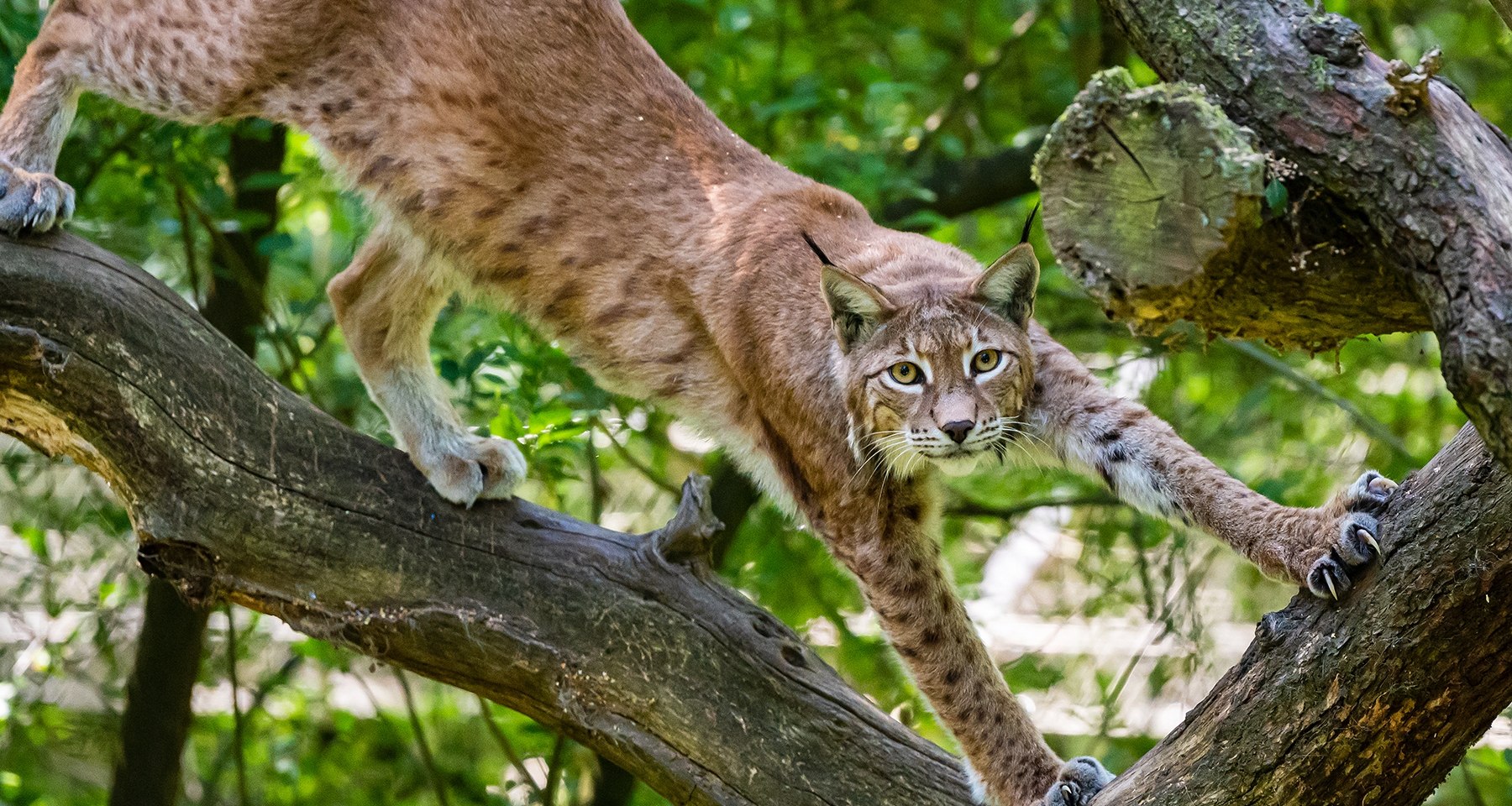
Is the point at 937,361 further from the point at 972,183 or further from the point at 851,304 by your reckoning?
the point at 972,183

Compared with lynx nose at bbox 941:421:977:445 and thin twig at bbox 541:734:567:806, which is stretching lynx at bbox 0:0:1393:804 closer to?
lynx nose at bbox 941:421:977:445

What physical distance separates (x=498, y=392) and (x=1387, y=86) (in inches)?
133

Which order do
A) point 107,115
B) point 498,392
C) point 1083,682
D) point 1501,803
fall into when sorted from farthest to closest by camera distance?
point 1083,682 → point 1501,803 → point 107,115 → point 498,392

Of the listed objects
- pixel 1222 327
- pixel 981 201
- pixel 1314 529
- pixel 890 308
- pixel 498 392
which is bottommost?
pixel 1314 529

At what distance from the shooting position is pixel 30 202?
4.32 meters

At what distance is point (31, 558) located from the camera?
7168 millimetres

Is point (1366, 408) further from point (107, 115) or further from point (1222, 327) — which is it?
point (107, 115)

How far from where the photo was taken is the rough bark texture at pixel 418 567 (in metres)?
3.99

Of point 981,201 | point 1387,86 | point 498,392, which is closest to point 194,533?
point 498,392

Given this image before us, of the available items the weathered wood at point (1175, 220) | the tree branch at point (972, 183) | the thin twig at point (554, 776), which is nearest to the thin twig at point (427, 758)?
the thin twig at point (554, 776)

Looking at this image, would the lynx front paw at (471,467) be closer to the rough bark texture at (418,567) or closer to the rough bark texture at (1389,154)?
A: the rough bark texture at (418,567)

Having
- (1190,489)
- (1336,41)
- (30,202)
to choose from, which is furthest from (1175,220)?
(30,202)

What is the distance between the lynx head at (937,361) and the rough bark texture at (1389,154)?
4.37 feet

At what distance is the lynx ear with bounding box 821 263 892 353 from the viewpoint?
13.9ft
